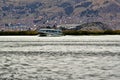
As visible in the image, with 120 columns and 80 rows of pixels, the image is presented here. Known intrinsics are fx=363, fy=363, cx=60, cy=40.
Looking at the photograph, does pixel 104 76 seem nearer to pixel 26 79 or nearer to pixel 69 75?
pixel 69 75

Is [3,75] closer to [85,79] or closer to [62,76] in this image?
[62,76]

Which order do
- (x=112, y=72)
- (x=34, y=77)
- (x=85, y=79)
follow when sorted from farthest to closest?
(x=112, y=72)
(x=34, y=77)
(x=85, y=79)

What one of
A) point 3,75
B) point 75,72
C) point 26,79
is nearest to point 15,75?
point 3,75

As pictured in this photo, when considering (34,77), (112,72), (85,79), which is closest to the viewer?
(85,79)

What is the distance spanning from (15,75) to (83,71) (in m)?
12.1

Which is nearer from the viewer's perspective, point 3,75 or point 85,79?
point 85,79

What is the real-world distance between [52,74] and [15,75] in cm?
611

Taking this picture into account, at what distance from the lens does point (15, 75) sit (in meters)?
59.9

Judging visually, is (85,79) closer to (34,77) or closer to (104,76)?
(104,76)

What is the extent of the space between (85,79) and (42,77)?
23.6 ft

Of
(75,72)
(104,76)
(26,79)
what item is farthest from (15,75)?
(104,76)

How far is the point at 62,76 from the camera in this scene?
5734 centimetres

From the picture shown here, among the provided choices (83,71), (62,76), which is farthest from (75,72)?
(62,76)

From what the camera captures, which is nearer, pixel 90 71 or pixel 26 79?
pixel 26 79
